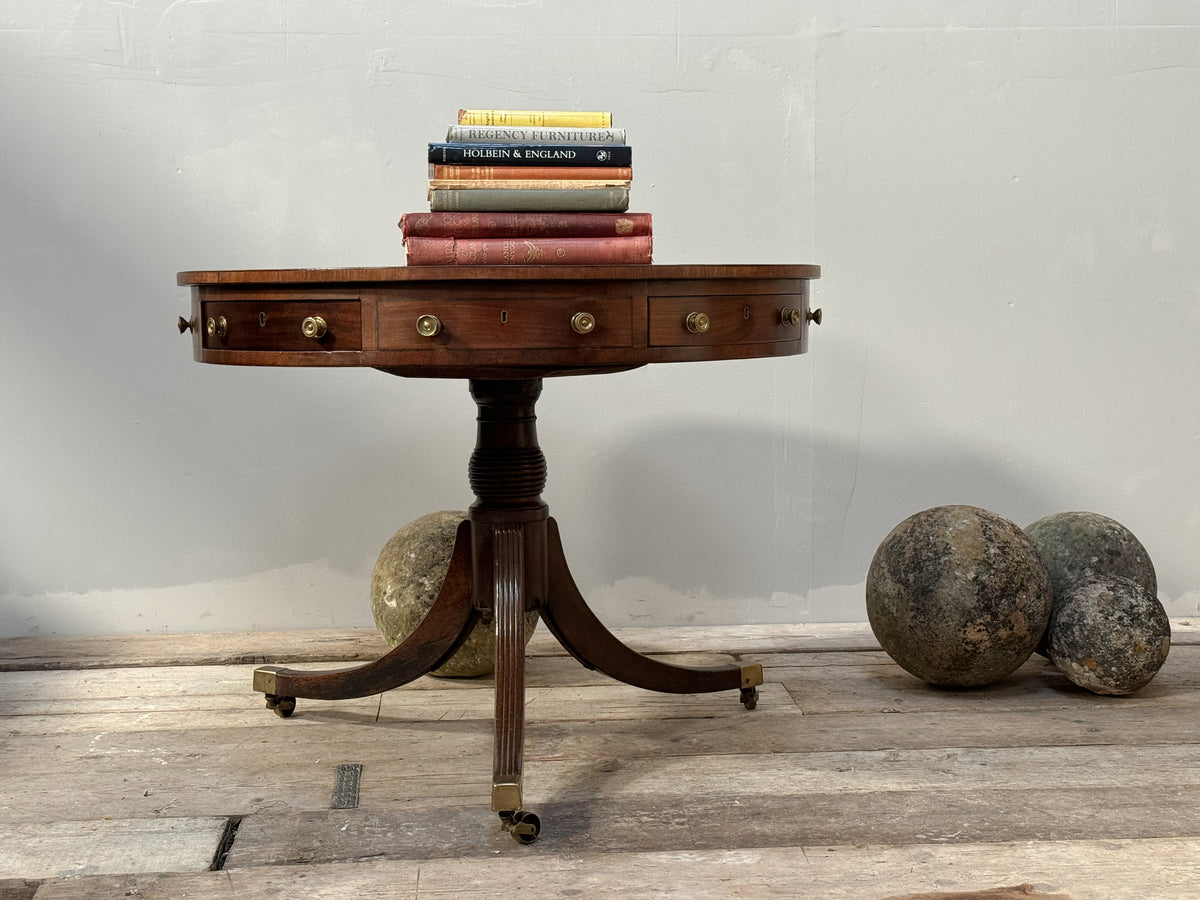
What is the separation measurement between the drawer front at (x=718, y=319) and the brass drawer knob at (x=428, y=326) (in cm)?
29

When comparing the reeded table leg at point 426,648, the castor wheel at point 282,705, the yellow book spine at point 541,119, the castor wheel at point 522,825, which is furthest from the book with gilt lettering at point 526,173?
the castor wheel at point 282,705

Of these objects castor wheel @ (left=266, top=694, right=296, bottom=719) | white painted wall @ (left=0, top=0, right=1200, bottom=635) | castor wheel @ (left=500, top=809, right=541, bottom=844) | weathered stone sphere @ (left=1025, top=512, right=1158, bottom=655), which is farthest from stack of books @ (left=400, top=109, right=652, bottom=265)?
weathered stone sphere @ (left=1025, top=512, right=1158, bottom=655)

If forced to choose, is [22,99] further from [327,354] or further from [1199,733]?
[1199,733]

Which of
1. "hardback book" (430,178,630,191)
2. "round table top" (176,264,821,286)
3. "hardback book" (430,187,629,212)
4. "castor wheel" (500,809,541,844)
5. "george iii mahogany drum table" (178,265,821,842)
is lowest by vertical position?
"castor wheel" (500,809,541,844)

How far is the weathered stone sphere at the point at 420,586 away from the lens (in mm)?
2594

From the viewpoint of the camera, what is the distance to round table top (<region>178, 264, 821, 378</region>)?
1684mm

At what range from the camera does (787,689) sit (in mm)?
2617

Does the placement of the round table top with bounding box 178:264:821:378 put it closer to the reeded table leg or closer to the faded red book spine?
the faded red book spine

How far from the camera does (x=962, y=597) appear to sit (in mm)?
2428

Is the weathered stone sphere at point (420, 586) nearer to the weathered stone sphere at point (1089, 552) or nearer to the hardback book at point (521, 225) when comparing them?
the hardback book at point (521, 225)

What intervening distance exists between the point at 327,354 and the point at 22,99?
1.65 metres

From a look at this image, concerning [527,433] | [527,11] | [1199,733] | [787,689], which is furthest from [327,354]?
[1199,733]

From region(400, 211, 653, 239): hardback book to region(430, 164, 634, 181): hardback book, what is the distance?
0.18ft

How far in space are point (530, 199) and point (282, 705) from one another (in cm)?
119
